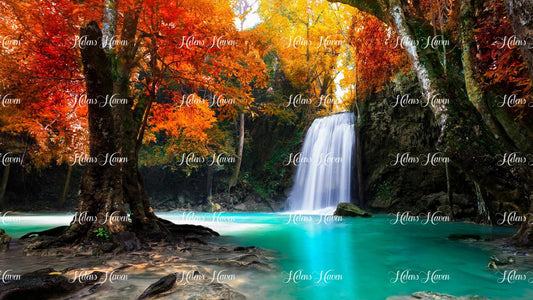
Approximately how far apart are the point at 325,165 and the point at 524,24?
16.7m

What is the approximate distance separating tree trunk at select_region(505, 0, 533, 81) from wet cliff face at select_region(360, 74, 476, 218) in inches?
432

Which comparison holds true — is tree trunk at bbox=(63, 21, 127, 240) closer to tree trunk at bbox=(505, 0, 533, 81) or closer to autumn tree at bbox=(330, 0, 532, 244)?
tree trunk at bbox=(505, 0, 533, 81)

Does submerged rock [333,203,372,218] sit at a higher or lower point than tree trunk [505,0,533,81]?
lower

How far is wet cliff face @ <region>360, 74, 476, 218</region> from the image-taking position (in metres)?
13.2

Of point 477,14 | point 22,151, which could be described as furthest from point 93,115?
point 22,151

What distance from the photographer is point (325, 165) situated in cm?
1928

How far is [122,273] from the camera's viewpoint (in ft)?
11.4

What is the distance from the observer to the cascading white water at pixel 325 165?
718 inches

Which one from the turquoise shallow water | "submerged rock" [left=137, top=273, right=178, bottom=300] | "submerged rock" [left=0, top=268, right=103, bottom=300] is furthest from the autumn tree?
"submerged rock" [left=0, top=268, right=103, bottom=300]

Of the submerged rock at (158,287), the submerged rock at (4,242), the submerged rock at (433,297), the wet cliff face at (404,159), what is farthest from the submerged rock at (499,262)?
the wet cliff face at (404,159)

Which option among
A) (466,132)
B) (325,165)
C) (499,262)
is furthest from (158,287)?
(325,165)

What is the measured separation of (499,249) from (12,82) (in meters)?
11.7

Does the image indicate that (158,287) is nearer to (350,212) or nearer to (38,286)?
(38,286)

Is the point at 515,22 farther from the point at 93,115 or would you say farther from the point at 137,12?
the point at 137,12
